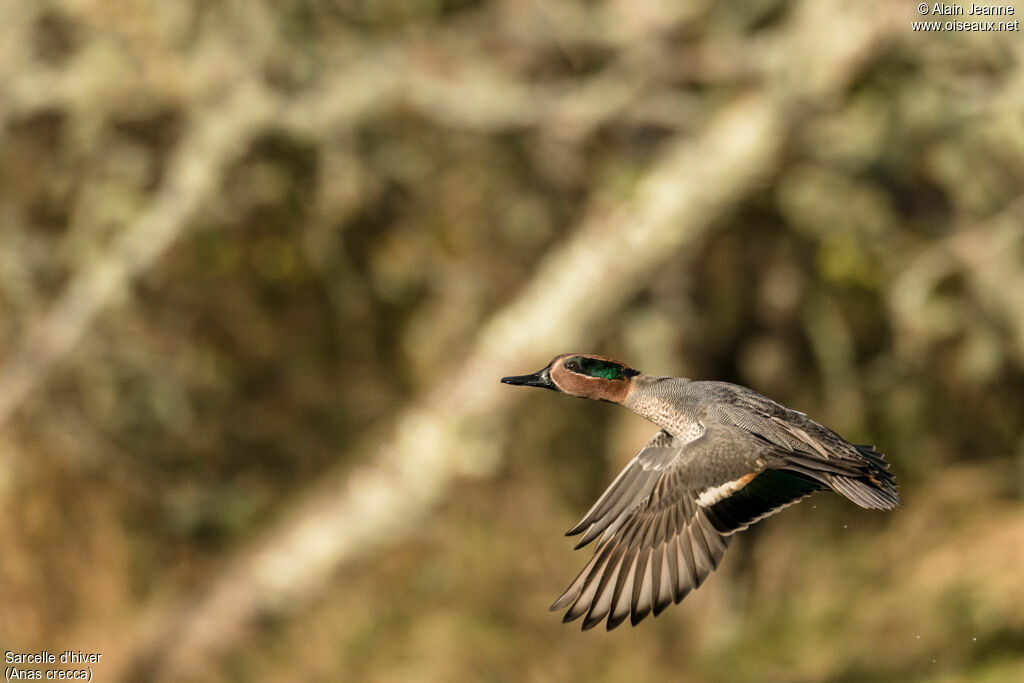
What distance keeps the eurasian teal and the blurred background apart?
1.93 meters

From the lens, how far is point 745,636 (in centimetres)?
604

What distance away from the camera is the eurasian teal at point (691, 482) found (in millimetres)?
2434

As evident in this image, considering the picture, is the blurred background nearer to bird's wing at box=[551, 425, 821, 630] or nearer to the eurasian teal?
the eurasian teal

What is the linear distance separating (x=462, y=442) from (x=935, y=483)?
3127 mm

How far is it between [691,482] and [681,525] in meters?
0.11

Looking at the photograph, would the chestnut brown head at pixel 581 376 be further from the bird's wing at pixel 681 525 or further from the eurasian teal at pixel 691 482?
the bird's wing at pixel 681 525

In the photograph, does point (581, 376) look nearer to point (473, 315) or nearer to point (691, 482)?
point (691, 482)

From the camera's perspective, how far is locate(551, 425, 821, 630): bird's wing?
2424mm

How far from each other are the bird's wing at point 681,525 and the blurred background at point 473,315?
209cm

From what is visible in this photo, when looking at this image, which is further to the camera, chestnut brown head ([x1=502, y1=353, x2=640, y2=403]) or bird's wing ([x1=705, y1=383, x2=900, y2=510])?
chestnut brown head ([x1=502, y1=353, x2=640, y2=403])

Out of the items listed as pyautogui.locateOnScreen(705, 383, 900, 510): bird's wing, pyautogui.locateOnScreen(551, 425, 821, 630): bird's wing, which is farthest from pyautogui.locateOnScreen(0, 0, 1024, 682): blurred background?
pyautogui.locateOnScreen(551, 425, 821, 630): bird's wing

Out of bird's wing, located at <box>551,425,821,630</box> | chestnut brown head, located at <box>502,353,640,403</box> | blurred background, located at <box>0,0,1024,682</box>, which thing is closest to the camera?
bird's wing, located at <box>551,425,821,630</box>

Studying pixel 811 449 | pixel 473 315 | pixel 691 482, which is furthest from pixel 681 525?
pixel 473 315

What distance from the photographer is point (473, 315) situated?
6609 millimetres
